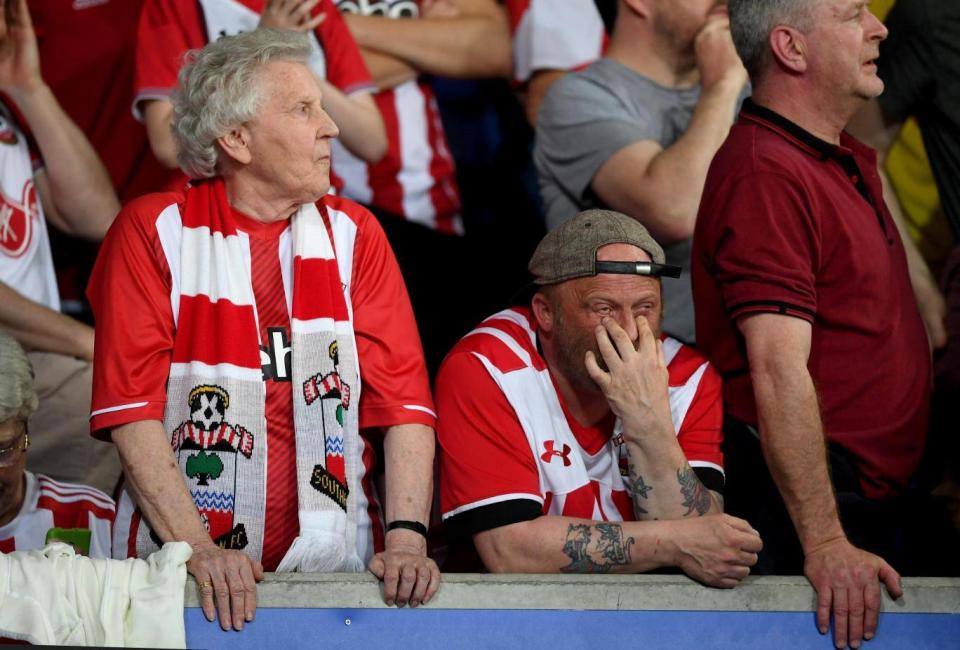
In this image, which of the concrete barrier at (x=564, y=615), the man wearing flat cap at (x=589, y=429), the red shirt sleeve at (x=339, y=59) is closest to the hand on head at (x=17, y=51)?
the red shirt sleeve at (x=339, y=59)

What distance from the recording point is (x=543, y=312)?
3080 millimetres

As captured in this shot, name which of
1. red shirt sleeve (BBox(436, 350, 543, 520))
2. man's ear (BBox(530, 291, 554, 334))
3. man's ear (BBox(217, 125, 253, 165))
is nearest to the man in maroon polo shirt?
man's ear (BBox(530, 291, 554, 334))

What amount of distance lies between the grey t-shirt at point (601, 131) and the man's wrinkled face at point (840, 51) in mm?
721

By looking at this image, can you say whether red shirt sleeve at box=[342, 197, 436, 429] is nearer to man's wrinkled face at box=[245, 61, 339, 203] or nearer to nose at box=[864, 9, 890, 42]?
man's wrinkled face at box=[245, 61, 339, 203]

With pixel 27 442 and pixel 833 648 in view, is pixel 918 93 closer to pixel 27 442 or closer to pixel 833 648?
pixel 833 648

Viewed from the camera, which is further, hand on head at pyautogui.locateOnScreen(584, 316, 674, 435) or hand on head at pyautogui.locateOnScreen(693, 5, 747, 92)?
hand on head at pyautogui.locateOnScreen(693, 5, 747, 92)

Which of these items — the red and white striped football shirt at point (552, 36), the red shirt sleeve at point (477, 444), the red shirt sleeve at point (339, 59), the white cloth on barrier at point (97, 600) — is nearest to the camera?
the white cloth on barrier at point (97, 600)

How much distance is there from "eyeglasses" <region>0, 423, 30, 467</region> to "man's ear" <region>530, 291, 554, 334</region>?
1112mm

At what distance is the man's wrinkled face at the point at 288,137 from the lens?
2961 millimetres

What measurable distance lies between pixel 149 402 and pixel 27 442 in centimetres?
52

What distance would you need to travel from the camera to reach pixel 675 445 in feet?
9.45

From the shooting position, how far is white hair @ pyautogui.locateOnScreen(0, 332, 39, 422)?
3.03 meters

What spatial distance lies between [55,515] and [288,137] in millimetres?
995

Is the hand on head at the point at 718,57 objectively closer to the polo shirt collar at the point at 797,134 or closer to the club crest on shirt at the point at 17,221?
the polo shirt collar at the point at 797,134
